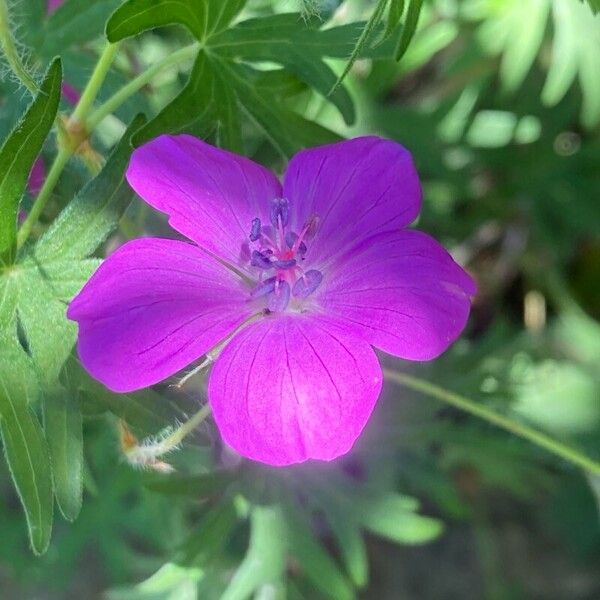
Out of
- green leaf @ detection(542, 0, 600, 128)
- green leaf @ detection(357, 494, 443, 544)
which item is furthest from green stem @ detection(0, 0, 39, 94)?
green leaf @ detection(542, 0, 600, 128)

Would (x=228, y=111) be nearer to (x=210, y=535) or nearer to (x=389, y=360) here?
(x=210, y=535)

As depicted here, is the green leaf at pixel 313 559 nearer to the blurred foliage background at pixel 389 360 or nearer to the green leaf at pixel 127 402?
the blurred foliage background at pixel 389 360

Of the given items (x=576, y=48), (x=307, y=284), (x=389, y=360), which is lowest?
(x=389, y=360)

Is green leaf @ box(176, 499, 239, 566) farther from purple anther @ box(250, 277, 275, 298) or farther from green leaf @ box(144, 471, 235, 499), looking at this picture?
purple anther @ box(250, 277, 275, 298)

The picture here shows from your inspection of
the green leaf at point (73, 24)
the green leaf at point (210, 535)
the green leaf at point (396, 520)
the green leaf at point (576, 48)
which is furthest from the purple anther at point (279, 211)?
the green leaf at point (576, 48)

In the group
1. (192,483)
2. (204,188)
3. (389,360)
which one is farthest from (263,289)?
(389,360)

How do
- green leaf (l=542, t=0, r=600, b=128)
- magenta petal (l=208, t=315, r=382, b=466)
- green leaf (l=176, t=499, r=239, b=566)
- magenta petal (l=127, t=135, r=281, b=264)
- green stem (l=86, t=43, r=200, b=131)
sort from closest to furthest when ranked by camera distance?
magenta petal (l=208, t=315, r=382, b=466), magenta petal (l=127, t=135, r=281, b=264), green stem (l=86, t=43, r=200, b=131), green leaf (l=176, t=499, r=239, b=566), green leaf (l=542, t=0, r=600, b=128)
